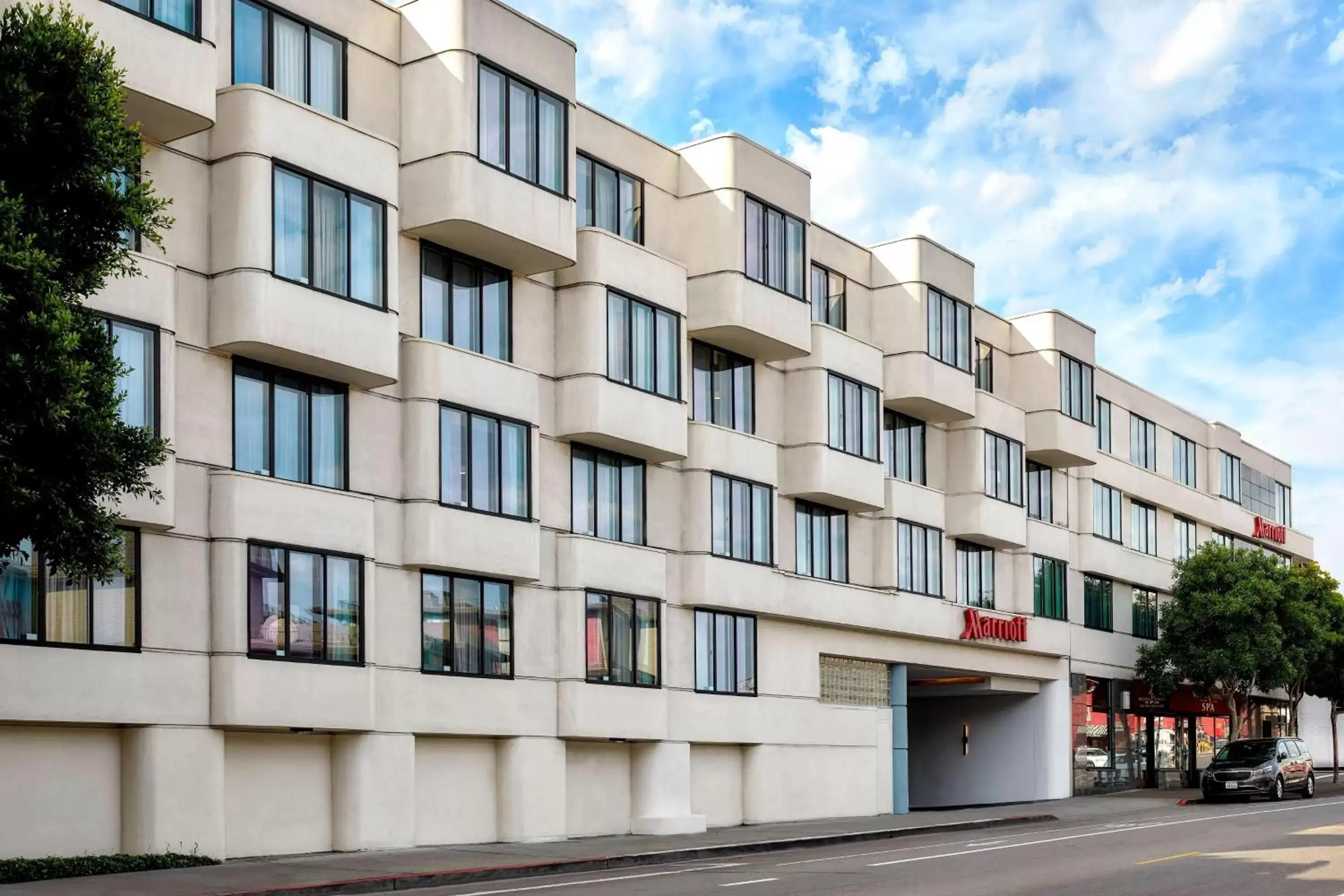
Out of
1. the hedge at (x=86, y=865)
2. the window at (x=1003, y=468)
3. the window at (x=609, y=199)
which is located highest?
the window at (x=609, y=199)

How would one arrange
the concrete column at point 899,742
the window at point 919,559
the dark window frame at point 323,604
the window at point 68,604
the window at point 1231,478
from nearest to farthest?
the window at point 68,604, the dark window frame at point 323,604, the concrete column at point 899,742, the window at point 919,559, the window at point 1231,478

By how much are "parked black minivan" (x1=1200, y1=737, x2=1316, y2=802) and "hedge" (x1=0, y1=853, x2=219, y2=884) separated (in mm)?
30245

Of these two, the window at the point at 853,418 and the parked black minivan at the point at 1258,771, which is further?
the parked black minivan at the point at 1258,771

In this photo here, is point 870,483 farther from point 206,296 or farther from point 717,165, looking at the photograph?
point 206,296

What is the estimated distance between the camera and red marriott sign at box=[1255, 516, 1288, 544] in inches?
2613

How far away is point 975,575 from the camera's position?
45750 millimetres

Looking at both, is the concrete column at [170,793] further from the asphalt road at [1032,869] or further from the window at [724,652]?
the window at [724,652]

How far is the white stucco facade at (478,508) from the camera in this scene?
23.4 metres

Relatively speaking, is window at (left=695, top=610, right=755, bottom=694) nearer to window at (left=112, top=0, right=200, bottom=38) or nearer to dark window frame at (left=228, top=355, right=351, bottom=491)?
dark window frame at (left=228, top=355, right=351, bottom=491)

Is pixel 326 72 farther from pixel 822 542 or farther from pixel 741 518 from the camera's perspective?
pixel 822 542

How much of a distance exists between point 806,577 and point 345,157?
16291 millimetres

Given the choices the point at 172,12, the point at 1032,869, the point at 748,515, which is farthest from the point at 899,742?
the point at 172,12

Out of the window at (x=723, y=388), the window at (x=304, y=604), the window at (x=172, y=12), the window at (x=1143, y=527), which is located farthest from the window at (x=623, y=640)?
the window at (x=1143, y=527)

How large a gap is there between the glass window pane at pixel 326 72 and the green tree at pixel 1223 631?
33.7 m
